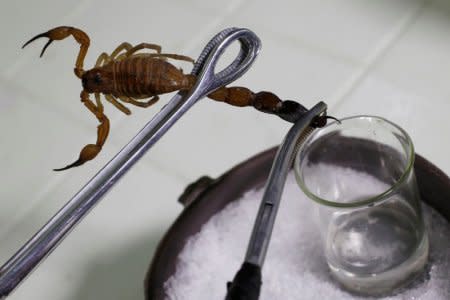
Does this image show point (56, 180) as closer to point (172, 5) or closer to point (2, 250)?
point (2, 250)

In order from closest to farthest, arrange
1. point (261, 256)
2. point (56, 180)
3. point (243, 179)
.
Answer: point (261, 256) → point (243, 179) → point (56, 180)

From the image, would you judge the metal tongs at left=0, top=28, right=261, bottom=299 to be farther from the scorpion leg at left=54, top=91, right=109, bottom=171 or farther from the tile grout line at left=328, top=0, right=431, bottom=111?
the tile grout line at left=328, top=0, right=431, bottom=111

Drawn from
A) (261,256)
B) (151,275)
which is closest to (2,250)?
(151,275)

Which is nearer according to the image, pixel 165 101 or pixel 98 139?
pixel 98 139

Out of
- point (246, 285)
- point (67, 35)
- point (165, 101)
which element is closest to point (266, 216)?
point (246, 285)

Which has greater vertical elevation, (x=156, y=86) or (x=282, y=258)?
(x=156, y=86)

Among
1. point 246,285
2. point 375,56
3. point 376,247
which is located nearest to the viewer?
point 246,285

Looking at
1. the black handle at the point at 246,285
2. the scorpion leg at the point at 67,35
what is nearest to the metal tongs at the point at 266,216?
the black handle at the point at 246,285

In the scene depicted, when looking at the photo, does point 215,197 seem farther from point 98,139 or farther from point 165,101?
point 165,101
